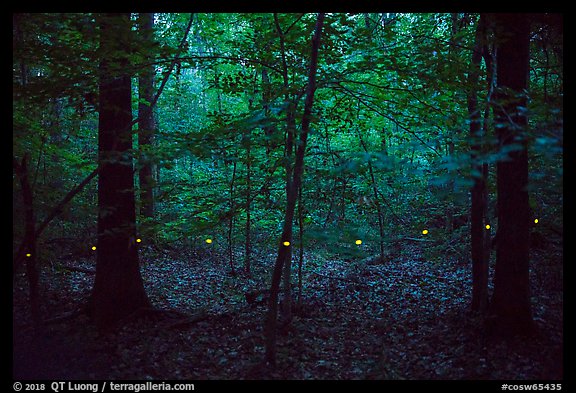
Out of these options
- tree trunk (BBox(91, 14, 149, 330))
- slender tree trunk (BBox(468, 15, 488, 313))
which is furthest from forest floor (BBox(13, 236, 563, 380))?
slender tree trunk (BBox(468, 15, 488, 313))

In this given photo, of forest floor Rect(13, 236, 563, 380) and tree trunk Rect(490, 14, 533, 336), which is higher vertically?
tree trunk Rect(490, 14, 533, 336)

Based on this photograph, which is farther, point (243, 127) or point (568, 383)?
point (243, 127)

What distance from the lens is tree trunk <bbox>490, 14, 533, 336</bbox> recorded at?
6.81 meters

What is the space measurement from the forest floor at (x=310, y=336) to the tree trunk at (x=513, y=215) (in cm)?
41

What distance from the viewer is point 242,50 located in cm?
852

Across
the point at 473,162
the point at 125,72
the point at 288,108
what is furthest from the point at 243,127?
the point at 473,162

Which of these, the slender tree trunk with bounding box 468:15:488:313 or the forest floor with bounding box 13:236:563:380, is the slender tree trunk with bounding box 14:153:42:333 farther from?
the slender tree trunk with bounding box 468:15:488:313

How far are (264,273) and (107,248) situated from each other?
6.87m

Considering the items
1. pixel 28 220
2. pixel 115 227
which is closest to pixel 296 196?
pixel 115 227

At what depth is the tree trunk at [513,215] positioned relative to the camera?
681cm

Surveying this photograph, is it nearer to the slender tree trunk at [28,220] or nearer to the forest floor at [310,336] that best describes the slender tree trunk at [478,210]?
the forest floor at [310,336]

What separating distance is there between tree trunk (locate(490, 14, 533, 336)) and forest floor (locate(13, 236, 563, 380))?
0.41 metres

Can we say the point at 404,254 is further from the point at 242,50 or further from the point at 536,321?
the point at 242,50

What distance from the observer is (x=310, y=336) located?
8.54 m
